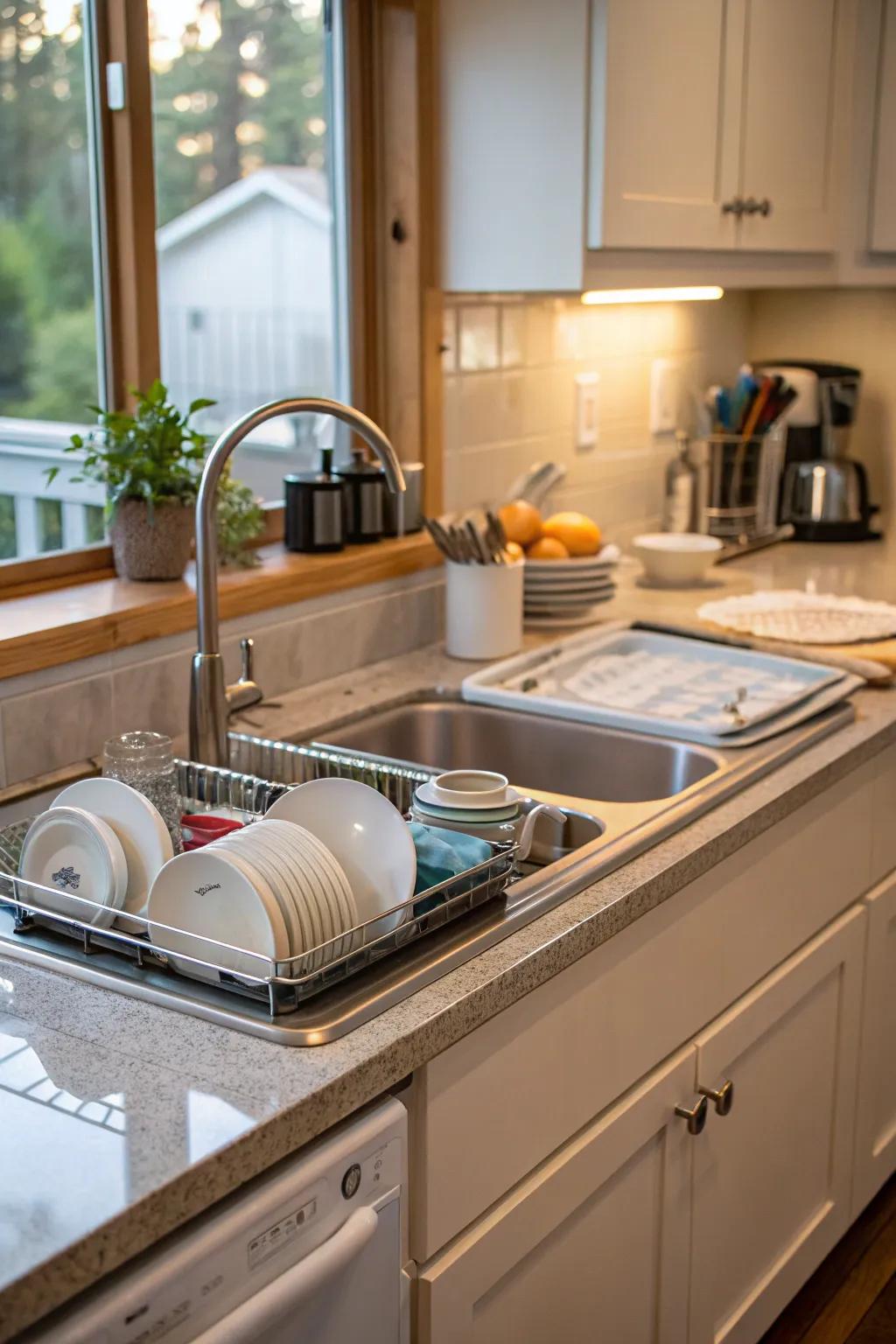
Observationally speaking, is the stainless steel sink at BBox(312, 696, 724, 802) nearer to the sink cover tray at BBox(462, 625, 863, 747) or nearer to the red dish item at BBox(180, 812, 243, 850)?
the sink cover tray at BBox(462, 625, 863, 747)

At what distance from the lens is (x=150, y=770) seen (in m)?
1.44

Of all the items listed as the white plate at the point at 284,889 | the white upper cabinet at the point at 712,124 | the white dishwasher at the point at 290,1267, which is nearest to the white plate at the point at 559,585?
the white upper cabinet at the point at 712,124

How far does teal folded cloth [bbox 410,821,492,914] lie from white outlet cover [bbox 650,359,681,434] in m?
1.83

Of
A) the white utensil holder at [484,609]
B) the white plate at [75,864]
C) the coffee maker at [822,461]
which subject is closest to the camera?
the white plate at [75,864]

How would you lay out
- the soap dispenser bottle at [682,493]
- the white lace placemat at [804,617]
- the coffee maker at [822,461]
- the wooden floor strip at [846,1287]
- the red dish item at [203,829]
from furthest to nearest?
the coffee maker at [822,461] < the soap dispenser bottle at [682,493] < the white lace placemat at [804,617] < the wooden floor strip at [846,1287] < the red dish item at [203,829]

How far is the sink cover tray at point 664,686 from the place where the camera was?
1.83 metres

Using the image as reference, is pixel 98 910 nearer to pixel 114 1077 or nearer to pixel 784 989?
pixel 114 1077

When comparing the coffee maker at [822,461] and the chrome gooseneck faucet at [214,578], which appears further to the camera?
the coffee maker at [822,461]

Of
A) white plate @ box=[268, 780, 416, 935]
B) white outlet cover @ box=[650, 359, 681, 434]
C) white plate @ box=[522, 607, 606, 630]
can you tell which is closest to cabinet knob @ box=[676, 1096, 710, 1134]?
white plate @ box=[268, 780, 416, 935]

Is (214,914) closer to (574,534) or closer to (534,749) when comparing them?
(534,749)

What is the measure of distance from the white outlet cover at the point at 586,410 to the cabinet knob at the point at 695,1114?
148 centimetres

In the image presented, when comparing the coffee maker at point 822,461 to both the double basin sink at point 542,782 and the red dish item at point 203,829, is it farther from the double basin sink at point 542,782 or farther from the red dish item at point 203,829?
the red dish item at point 203,829

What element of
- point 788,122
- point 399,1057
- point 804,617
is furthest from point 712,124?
point 399,1057

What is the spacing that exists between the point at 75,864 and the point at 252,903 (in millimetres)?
208
